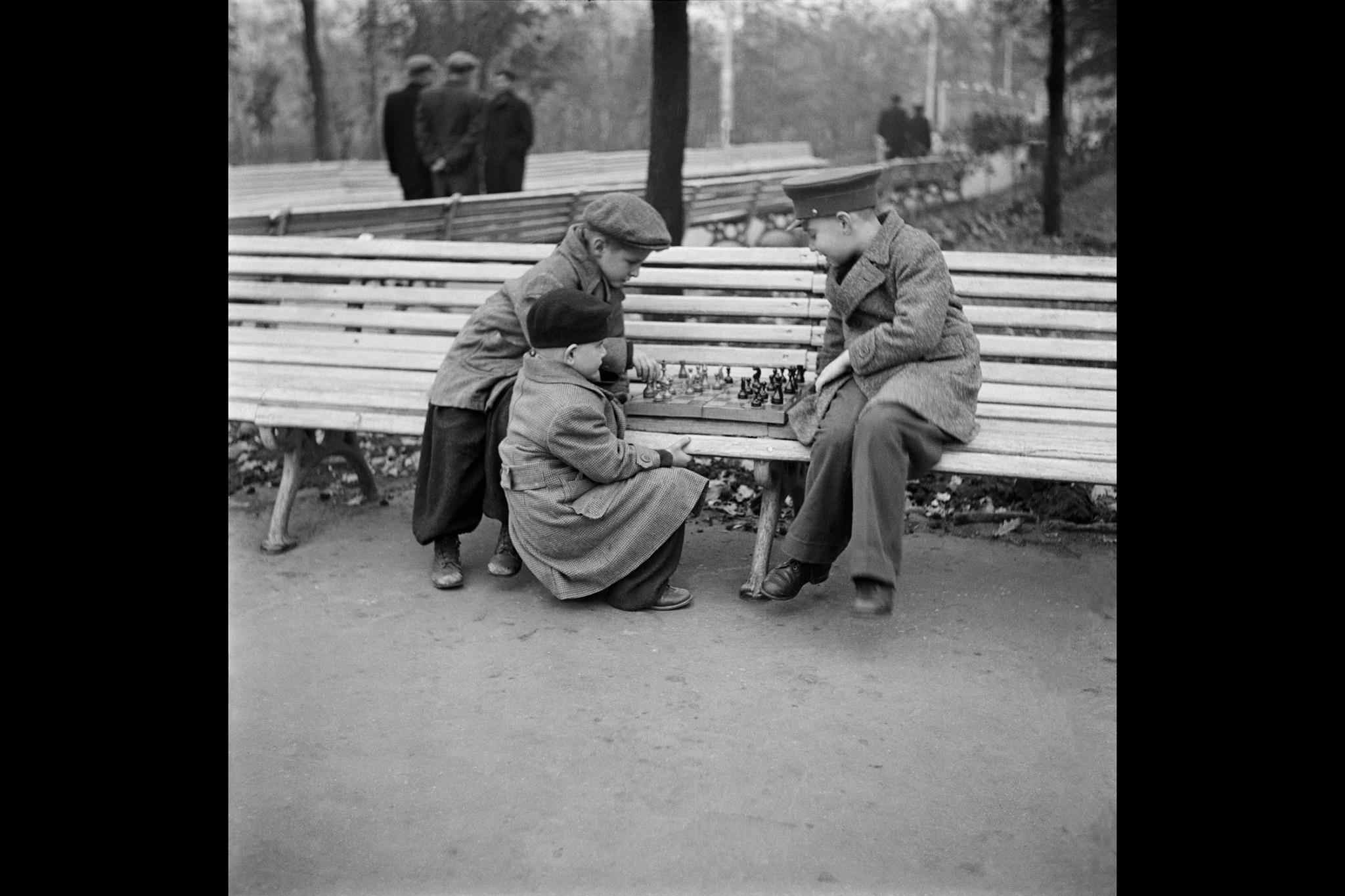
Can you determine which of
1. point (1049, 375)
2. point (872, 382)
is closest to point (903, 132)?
point (1049, 375)

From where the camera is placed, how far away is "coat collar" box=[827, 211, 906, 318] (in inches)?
186

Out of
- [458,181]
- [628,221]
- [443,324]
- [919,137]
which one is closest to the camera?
[628,221]

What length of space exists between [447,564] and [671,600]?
0.89 m

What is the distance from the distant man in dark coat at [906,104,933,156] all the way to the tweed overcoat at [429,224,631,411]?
51.6 feet

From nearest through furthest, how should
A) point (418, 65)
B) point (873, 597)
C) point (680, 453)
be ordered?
1. point (873, 597)
2. point (680, 453)
3. point (418, 65)

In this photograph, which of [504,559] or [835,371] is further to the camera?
[504,559]

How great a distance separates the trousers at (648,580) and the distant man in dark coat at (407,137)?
29.8ft

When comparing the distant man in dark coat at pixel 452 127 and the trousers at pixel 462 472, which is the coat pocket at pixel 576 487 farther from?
the distant man in dark coat at pixel 452 127

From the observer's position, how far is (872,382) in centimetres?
471

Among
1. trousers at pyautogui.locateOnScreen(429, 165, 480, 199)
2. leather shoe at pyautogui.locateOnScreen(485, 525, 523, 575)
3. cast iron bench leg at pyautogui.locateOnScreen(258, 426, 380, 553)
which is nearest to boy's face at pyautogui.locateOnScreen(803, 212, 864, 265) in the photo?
leather shoe at pyautogui.locateOnScreen(485, 525, 523, 575)

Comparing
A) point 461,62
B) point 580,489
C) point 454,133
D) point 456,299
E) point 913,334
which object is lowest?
point 580,489

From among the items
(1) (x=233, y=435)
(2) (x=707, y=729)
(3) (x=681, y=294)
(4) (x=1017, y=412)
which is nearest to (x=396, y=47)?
(1) (x=233, y=435)

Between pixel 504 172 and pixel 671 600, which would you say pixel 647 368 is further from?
pixel 504 172
